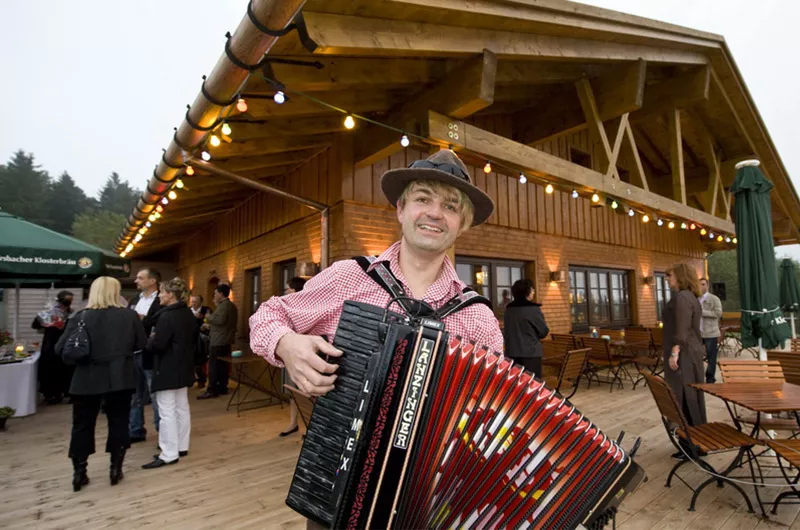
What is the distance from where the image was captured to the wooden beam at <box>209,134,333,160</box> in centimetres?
430

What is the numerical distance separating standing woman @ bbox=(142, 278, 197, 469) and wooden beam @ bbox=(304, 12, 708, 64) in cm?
260

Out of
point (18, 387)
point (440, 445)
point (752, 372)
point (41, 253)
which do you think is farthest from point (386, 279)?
point (18, 387)

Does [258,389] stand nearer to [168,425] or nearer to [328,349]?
[168,425]

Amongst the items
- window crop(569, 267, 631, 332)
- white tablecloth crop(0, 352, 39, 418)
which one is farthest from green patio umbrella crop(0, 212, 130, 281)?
window crop(569, 267, 631, 332)

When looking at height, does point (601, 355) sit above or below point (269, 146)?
below

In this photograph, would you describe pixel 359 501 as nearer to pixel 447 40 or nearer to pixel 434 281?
pixel 434 281

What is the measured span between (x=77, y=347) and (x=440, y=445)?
3139mm

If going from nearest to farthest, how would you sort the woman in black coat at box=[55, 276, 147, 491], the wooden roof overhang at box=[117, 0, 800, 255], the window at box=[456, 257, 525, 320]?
the wooden roof overhang at box=[117, 0, 800, 255]
the woman in black coat at box=[55, 276, 147, 491]
the window at box=[456, 257, 525, 320]

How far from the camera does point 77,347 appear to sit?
289 cm

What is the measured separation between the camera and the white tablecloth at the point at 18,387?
495 centimetres

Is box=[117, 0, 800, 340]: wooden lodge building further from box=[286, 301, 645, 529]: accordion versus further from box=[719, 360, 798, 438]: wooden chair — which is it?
box=[719, 360, 798, 438]: wooden chair

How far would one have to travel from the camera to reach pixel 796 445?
98.0 inches

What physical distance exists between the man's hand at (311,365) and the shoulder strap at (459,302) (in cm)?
39

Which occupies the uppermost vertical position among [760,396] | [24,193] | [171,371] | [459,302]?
[24,193]
